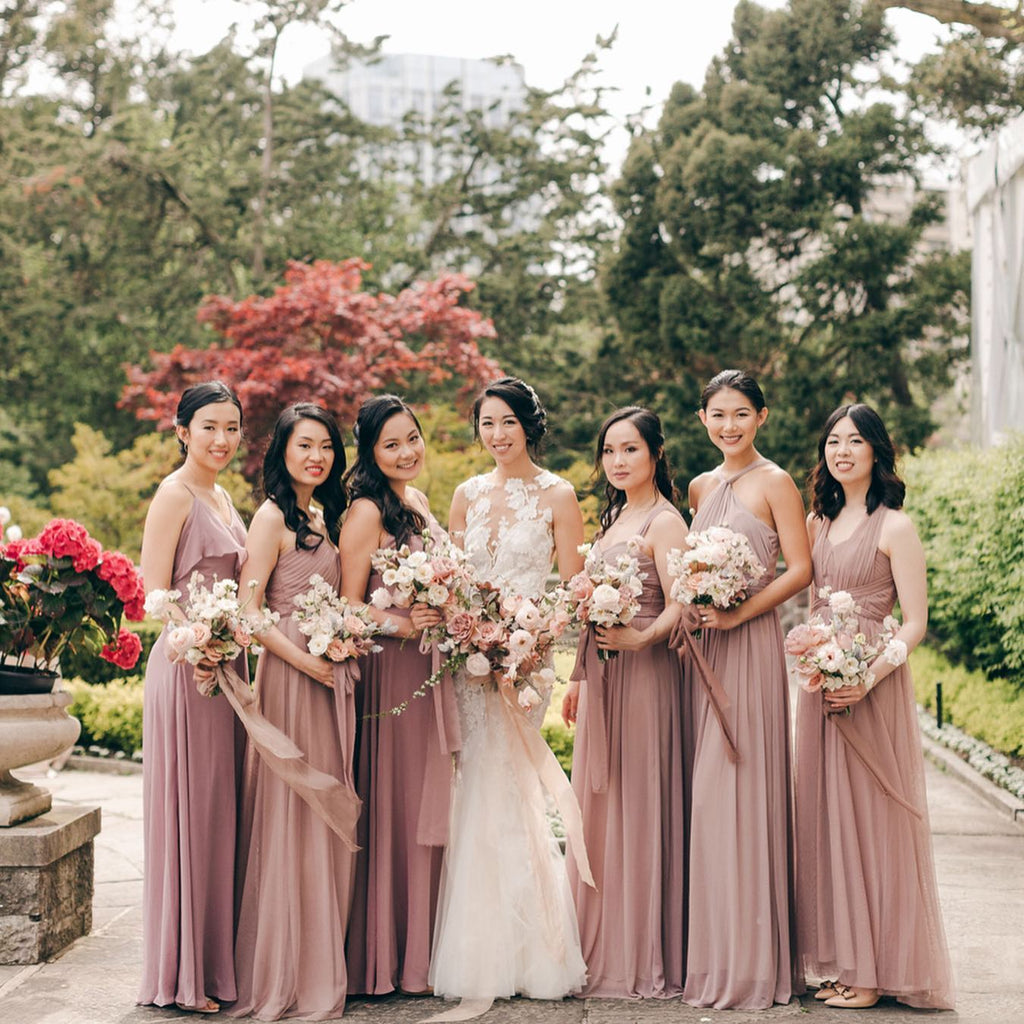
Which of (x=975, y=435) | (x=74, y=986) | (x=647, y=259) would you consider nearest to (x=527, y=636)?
(x=74, y=986)

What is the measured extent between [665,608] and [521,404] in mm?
1031

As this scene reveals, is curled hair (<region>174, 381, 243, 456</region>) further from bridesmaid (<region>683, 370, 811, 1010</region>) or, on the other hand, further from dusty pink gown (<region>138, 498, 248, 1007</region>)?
bridesmaid (<region>683, 370, 811, 1010</region>)

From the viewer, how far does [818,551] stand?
202 inches

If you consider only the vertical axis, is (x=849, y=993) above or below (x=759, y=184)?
below

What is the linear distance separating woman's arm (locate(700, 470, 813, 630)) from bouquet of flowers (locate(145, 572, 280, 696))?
171 cm

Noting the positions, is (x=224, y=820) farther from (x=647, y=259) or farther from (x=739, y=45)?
(x=739, y=45)

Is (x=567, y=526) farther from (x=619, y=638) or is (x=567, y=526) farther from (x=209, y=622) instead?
(x=209, y=622)

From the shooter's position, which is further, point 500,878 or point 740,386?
point 740,386

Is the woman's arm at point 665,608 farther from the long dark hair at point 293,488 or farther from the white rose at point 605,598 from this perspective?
the long dark hair at point 293,488

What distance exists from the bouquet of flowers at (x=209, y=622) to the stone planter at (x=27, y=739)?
3.54 ft

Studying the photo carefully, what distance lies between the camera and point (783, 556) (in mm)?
4961

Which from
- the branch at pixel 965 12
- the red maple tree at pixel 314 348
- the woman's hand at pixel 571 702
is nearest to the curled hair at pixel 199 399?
the woman's hand at pixel 571 702

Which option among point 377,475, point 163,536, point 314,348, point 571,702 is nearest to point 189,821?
point 163,536

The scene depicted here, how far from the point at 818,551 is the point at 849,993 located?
1674mm
